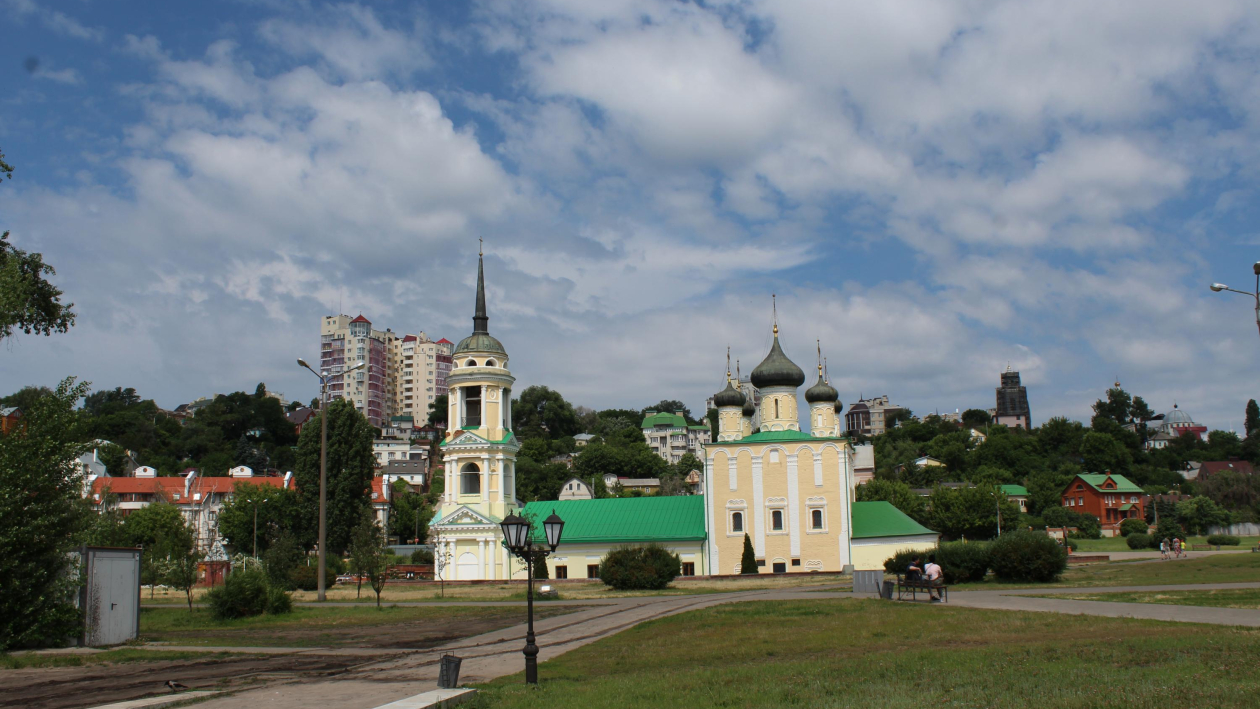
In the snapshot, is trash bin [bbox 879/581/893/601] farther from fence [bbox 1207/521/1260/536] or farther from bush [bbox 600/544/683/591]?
fence [bbox 1207/521/1260/536]

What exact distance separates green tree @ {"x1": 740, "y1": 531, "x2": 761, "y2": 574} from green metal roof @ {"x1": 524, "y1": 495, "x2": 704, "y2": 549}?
9.63 ft

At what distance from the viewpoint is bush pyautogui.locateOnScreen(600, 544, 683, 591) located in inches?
1414

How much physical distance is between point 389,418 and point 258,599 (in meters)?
169

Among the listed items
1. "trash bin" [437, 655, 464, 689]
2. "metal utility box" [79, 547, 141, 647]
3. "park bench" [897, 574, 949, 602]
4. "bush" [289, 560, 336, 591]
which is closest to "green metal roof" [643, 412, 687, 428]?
"bush" [289, 560, 336, 591]

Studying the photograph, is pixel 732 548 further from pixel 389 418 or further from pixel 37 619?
pixel 389 418

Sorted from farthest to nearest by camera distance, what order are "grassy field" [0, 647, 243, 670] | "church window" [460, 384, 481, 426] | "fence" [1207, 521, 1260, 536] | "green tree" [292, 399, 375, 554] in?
1. "fence" [1207, 521, 1260, 536]
2. "green tree" [292, 399, 375, 554]
3. "church window" [460, 384, 481, 426]
4. "grassy field" [0, 647, 243, 670]

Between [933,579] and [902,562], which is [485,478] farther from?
[933,579]

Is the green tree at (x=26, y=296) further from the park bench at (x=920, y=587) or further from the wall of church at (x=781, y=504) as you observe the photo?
the wall of church at (x=781, y=504)

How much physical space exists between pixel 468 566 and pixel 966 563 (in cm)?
2992

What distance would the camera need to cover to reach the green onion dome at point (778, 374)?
172ft

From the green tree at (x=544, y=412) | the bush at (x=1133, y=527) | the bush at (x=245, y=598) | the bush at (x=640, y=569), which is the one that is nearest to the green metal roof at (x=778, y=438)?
the bush at (x=640, y=569)

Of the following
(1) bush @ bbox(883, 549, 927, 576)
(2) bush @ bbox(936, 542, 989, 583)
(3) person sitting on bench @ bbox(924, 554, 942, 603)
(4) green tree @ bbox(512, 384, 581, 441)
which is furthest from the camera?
(4) green tree @ bbox(512, 384, 581, 441)

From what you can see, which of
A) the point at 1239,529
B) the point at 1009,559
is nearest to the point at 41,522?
the point at 1009,559

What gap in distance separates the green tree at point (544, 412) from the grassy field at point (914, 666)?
132557mm
